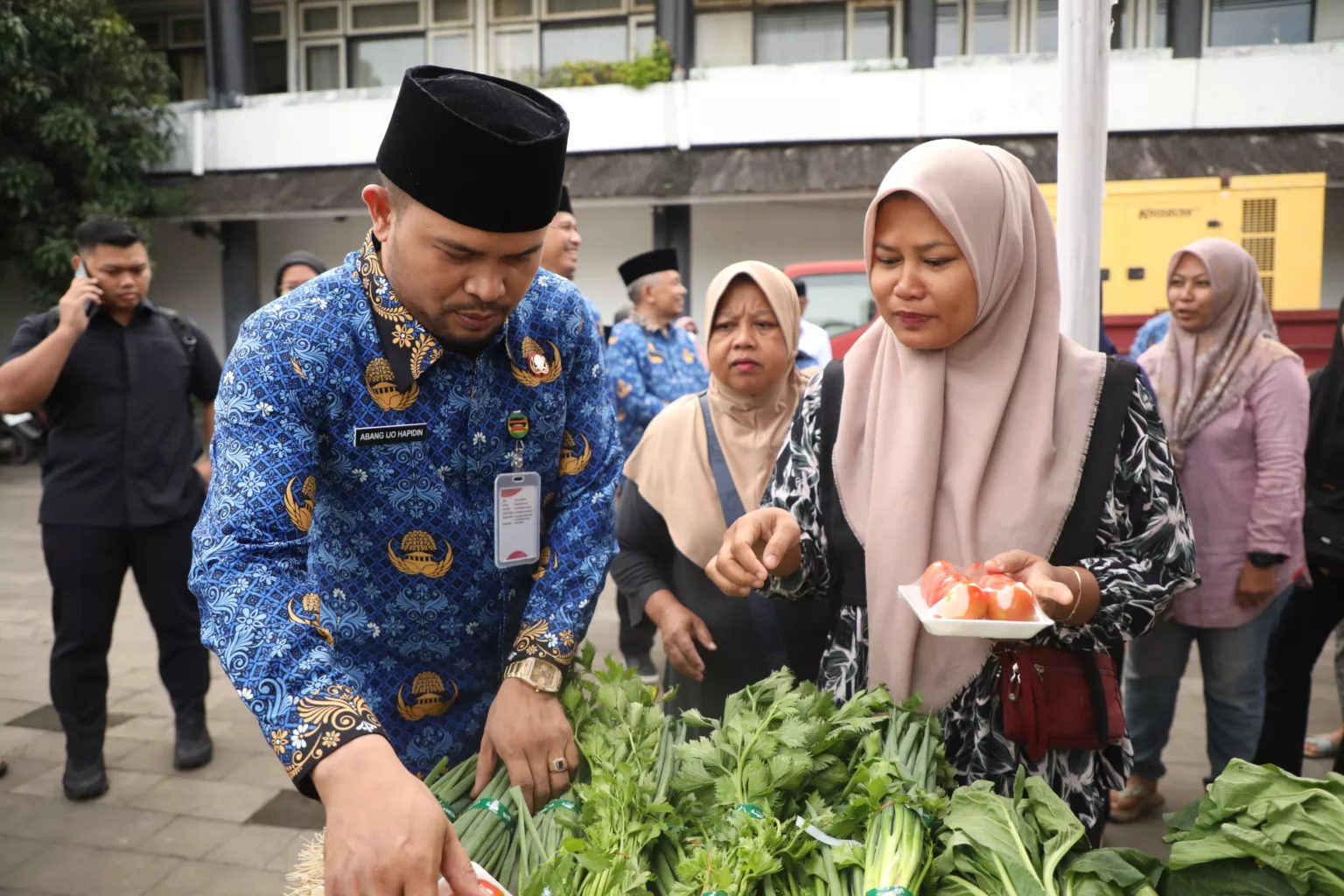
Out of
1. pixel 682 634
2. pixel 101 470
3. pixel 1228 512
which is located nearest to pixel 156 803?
pixel 101 470

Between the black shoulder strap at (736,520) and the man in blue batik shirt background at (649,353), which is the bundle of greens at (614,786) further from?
the man in blue batik shirt background at (649,353)

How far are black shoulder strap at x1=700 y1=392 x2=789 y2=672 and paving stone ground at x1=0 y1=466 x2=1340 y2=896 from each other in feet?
5.76

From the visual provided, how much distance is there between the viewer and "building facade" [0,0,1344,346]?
1182 cm

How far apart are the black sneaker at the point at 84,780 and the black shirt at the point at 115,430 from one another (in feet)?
3.12

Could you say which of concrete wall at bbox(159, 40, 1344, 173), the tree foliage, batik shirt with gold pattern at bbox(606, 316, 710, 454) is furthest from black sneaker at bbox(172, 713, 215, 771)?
the tree foliage

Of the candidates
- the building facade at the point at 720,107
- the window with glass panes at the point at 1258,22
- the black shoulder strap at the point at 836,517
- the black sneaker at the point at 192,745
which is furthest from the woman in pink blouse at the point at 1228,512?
the window with glass panes at the point at 1258,22

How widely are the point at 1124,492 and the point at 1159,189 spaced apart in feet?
27.7

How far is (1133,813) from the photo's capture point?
12.2 ft

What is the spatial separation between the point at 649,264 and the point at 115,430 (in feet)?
9.34

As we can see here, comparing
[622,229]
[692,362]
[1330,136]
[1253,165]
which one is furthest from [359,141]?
[1330,136]

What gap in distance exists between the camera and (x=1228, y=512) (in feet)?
11.7

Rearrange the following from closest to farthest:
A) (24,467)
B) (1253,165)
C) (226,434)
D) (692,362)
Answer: (226,434), (692,362), (1253,165), (24,467)

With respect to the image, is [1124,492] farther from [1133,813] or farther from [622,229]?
[622,229]

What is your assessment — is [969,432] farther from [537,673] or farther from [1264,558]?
[1264,558]
